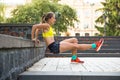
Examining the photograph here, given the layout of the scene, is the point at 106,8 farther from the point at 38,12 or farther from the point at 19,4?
the point at 19,4

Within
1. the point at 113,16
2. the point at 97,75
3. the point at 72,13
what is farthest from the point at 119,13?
the point at 97,75

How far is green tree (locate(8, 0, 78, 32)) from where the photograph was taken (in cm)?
4173

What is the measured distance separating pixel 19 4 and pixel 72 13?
285 inches

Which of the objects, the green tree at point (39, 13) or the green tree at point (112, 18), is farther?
the green tree at point (39, 13)

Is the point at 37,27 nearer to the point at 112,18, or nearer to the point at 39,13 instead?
the point at 112,18

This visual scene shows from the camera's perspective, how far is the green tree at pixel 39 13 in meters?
41.7

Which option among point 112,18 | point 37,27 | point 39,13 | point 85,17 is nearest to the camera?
point 37,27

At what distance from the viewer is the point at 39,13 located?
42.4m

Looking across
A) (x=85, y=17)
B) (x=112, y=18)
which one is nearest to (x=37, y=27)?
(x=112, y=18)

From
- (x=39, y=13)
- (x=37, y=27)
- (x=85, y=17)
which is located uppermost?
(x=85, y=17)

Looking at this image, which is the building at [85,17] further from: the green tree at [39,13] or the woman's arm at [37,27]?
the woman's arm at [37,27]

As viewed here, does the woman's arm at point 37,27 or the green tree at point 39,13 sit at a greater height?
the green tree at point 39,13

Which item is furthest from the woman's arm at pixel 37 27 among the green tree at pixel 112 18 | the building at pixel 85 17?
the building at pixel 85 17

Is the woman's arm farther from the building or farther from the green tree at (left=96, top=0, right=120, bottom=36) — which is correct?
the building
